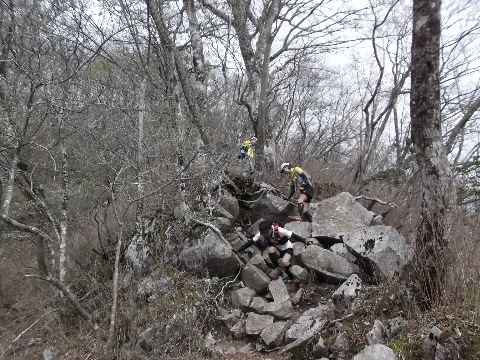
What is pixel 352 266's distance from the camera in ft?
20.5

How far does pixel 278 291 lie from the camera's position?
6207 millimetres

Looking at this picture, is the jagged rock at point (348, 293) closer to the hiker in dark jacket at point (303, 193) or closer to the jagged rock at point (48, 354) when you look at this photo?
the hiker in dark jacket at point (303, 193)

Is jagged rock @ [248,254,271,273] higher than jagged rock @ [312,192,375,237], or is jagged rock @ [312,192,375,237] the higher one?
jagged rock @ [312,192,375,237]

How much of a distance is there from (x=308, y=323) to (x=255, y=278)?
1.43 m

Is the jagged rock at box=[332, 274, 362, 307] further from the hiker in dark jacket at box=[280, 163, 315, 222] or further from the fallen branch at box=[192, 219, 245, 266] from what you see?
the hiker in dark jacket at box=[280, 163, 315, 222]

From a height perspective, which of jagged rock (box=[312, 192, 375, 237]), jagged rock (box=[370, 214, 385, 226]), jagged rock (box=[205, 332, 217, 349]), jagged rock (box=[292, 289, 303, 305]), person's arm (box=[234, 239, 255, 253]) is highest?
jagged rock (box=[312, 192, 375, 237])

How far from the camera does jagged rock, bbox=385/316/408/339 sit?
14.4ft

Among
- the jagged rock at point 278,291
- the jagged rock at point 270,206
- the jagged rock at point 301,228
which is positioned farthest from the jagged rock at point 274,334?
the jagged rock at point 270,206

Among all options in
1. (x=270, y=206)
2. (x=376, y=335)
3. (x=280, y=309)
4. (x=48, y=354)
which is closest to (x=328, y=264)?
(x=280, y=309)

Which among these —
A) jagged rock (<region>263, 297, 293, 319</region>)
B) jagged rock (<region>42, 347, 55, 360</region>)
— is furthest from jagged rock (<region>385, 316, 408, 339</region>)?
jagged rock (<region>42, 347, 55, 360</region>)

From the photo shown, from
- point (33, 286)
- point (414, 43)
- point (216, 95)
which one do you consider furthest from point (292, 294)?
point (33, 286)

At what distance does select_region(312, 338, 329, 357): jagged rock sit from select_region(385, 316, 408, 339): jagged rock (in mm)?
805

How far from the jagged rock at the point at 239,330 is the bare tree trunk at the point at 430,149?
9.10 ft

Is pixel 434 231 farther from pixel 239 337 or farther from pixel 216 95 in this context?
pixel 216 95
